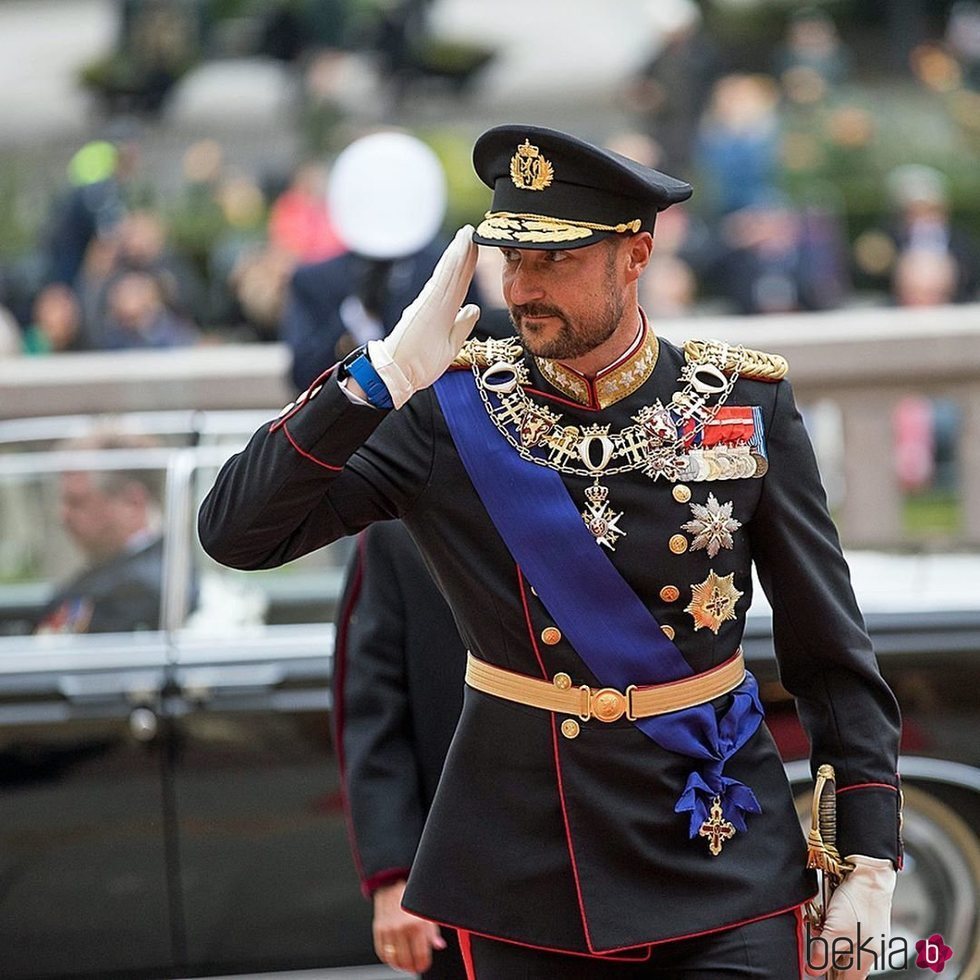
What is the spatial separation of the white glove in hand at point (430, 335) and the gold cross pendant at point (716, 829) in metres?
0.78

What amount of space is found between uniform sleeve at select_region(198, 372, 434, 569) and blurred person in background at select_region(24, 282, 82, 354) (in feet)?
28.7

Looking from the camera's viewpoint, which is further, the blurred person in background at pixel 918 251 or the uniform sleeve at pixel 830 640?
the blurred person in background at pixel 918 251

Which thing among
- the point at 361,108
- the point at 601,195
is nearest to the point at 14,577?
the point at 601,195

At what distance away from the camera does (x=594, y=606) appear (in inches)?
125

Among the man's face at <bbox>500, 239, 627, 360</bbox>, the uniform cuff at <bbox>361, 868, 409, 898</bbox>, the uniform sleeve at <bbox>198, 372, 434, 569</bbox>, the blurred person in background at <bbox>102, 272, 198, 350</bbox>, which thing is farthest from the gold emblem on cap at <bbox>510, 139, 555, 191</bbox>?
the blurred person in background at <bbox>102, 272, 198, 350</bbox>

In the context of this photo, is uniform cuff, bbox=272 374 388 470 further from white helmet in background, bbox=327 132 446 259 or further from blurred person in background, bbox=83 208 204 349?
blurred person in background, bbox=83 208 204 349

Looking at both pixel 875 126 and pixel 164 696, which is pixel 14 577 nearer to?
pixel 164 696

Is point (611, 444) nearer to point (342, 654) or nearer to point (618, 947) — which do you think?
point (618, 947)

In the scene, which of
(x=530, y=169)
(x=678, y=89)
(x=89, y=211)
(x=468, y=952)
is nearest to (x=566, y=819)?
(x=468, y=952)

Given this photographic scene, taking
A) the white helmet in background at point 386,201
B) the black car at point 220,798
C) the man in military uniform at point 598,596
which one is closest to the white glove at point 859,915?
the man in military uniform at point 598,596

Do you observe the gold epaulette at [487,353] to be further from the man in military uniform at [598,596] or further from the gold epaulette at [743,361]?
the gold epaulette at [743,361]

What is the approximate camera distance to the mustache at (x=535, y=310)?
313 cm

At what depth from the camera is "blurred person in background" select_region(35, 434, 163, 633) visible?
532cm

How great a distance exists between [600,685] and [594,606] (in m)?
0.12
